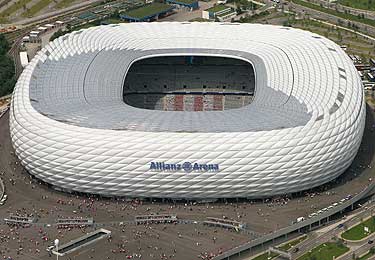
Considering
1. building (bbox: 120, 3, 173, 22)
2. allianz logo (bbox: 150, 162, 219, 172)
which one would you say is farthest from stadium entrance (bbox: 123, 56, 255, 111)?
building (bbox: 120, 3, 173, 22)

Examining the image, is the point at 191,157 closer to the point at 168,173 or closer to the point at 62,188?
the point at 168,173

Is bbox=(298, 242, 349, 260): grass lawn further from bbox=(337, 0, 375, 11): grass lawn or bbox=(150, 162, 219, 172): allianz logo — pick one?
bbox=(337, 0, 375, 11): grass lawn

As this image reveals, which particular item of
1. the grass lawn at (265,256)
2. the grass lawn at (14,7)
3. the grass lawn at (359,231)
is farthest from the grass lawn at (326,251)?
the grass lawn at (14,7)

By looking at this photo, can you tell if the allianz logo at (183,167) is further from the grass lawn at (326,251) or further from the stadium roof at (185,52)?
the grass lawn at (326,251)

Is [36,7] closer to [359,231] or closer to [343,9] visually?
[343,9]

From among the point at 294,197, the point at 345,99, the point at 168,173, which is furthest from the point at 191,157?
the point at 345,99

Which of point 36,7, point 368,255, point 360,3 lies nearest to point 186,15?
point 36,7
